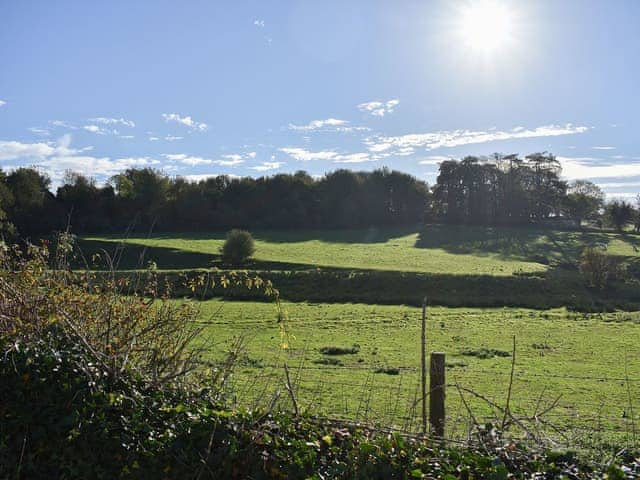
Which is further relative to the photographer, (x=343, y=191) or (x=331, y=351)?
(x=343, y=191)

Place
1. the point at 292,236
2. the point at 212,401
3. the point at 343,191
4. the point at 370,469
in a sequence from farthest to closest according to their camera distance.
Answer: the point at 343,191, the point at 292,236, the point at 212,401, the point at 370,469

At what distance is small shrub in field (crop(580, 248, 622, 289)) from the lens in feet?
181

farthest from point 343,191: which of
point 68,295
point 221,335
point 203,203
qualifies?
point 68,295

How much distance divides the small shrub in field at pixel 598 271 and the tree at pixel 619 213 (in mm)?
41661

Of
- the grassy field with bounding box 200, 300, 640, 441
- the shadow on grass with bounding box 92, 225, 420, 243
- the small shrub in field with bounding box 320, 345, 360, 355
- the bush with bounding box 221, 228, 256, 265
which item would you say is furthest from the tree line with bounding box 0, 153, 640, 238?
the small shrub in field with bounding box 320, 345, 360, 355

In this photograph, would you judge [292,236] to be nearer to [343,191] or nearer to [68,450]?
[343,191]

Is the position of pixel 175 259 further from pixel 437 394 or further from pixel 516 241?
pixel 437 394

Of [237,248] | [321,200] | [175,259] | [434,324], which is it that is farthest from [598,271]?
[321,200]

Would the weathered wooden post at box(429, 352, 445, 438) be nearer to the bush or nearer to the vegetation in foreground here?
the vegetation in foreground

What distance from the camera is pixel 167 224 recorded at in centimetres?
8875

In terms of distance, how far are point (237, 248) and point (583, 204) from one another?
73.3m

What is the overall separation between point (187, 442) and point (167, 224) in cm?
8676

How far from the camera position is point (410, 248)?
75938 millimetres

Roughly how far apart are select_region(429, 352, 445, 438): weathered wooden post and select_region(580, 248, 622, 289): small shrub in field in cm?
5437
